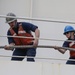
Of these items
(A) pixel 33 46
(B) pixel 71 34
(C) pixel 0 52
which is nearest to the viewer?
(A) pixel 33 46

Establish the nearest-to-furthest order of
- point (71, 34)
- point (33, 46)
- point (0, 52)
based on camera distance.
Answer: point (33, 46) < point (71, 34) < point (0, 52)

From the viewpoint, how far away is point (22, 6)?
4629 millimetres

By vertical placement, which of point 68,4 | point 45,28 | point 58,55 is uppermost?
point 68,4

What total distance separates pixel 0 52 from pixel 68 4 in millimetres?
1078

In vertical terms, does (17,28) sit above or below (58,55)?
above

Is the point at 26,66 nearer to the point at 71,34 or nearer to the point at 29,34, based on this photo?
the point at 29,34

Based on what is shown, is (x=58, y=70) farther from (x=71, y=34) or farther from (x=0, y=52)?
(x=0, y=52)

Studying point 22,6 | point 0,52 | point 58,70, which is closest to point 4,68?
point 58,70

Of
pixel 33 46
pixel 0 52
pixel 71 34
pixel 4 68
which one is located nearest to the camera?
pixel 4 68

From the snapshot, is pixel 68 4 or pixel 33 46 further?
pixel 68 4

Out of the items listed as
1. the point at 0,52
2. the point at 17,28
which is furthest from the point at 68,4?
the point at 17,28

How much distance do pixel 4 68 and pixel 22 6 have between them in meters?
1.69

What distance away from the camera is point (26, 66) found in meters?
3.11

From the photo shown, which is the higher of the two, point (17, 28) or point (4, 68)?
point (17, 28)
